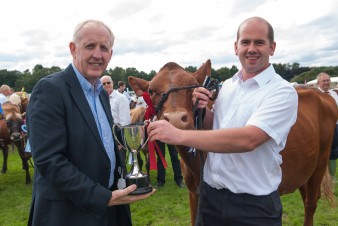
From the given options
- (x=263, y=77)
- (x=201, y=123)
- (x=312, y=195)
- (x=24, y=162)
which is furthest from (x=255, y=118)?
(x=24, y=162)

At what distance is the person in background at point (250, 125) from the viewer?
1955mm

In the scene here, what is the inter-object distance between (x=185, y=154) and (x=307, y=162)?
2.11 metres

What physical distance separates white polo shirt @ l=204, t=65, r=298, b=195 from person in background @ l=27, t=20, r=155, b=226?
0.59 metres

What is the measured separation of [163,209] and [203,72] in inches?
151

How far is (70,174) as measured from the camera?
1.75 metres

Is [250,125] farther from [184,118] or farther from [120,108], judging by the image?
[120,108]

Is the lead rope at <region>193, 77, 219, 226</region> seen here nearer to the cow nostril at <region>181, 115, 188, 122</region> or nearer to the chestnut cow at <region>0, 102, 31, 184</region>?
the cow nostril at <region>181, 115, 188, 122</region>

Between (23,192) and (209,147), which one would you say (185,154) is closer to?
(209,147)

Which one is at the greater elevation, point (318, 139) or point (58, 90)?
point (58, 90)

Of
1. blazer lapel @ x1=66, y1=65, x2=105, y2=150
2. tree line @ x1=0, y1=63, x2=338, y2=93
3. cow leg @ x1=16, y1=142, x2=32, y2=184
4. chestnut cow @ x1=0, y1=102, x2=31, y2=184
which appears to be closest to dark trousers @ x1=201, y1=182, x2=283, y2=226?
blazer lapel @ x1=66, y1=65, x2=105, y2=150

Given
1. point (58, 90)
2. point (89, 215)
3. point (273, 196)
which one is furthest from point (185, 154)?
point (58, 90)

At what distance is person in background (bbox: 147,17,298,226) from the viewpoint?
1955 millimetres

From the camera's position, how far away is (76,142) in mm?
1893

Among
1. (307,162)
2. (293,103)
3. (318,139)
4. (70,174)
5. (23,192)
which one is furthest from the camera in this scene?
(23,192)
